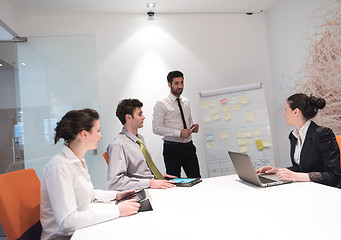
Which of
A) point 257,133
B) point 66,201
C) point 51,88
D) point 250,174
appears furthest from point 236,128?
point 66,201

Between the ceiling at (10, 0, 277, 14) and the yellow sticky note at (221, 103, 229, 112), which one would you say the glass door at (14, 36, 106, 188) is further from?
the yellow sticky note at (221, 103, 229, 112)

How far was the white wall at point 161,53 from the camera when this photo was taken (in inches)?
168

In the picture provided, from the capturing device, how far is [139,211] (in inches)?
53.2

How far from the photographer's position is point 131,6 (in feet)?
13.5

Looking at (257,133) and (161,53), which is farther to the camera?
(161,53)

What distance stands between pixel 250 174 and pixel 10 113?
133 inches

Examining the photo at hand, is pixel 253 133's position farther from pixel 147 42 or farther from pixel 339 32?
pixel 147 42

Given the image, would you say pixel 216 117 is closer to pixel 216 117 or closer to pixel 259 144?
pixel 216 117

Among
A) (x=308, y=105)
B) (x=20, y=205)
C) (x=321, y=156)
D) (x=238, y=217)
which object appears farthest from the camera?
(x=308, y=105)

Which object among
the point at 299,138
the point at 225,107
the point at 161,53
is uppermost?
the point at 161,53

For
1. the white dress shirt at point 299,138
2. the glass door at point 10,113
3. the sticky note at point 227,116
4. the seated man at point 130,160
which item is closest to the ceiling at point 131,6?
the glass door at point 10,113

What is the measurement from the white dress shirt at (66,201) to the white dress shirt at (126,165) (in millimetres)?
445

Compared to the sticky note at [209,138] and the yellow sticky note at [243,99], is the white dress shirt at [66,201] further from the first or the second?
the yellow sticky note at [243,99]

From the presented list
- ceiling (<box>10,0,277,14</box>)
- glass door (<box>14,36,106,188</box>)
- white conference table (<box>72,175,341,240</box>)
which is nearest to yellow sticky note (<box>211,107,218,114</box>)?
ceiling (<box>10,0,277,14</box>)
